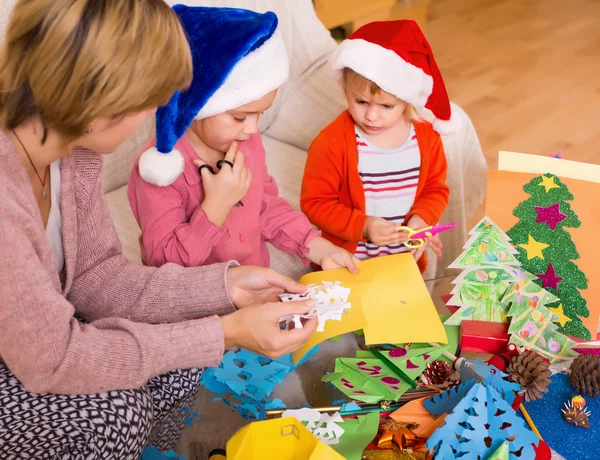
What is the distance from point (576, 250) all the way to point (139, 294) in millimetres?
802

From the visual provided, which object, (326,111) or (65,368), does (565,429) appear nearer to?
(65,368)

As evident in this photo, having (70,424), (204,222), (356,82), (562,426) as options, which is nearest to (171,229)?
(204,222)

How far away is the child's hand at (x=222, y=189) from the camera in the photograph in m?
1.25

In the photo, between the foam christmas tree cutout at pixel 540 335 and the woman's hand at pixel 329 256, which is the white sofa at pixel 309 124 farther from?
the foam christmas tree cutout at pixel 540 335

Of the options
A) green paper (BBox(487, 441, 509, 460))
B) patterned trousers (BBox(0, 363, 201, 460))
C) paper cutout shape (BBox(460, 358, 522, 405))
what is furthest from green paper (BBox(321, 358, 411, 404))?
patterned trousers (BBox(0, 363, 201, 460))

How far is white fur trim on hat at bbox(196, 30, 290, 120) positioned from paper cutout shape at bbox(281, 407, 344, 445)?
52 cm

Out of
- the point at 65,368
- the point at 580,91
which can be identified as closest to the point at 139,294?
the point at 65,368

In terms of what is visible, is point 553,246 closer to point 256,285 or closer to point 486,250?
point 486,250

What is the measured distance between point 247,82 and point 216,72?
62 millimetres

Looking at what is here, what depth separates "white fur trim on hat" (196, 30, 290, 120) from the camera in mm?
1171

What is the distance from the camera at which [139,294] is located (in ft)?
3.92

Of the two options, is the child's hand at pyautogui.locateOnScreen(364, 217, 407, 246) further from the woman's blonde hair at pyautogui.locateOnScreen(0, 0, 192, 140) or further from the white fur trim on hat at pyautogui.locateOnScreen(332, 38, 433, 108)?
the woman's blonde hair at pyautogui.locateOnScreen(0, 0, 192, 140)

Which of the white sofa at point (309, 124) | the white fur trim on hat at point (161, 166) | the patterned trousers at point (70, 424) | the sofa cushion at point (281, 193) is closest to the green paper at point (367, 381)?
the patterned trousers at point (70, 424)

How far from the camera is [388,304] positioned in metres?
1.22
